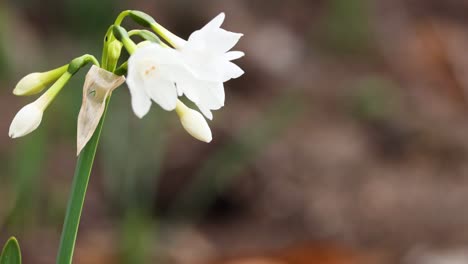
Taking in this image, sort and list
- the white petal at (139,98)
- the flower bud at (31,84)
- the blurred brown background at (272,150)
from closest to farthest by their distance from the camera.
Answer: the white petal at (139,98)
the flower bud at (31,84)
the blurred brown background at (272,150)

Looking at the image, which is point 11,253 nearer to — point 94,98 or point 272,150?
point 94,98

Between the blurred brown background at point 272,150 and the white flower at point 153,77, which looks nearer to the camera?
the white flower at point 153,77

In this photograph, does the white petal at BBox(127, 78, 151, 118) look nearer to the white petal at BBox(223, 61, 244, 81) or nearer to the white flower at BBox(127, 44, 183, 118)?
the white flower at BBox(127, 44, 183, 118)

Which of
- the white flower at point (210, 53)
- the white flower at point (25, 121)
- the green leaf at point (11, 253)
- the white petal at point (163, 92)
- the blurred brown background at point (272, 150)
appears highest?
the blurred brown background at point (272, 150)

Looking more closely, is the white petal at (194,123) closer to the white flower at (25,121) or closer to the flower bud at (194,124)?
the flower bud at (194,124)

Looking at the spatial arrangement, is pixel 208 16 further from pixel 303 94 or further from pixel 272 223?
pixel 272 223

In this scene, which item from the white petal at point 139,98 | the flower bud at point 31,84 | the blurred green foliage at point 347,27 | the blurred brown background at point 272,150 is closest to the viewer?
the white petal at point 139,98

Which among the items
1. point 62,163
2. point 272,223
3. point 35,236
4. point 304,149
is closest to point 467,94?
point 304,149

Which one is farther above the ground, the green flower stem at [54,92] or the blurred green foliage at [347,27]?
the blurred green foliage at [347,27]

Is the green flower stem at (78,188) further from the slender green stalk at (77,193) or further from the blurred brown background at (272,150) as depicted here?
the blurred brown background at (272,150)

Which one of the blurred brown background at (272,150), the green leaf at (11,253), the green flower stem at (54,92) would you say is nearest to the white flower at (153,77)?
the green flower stem at (54,92)
